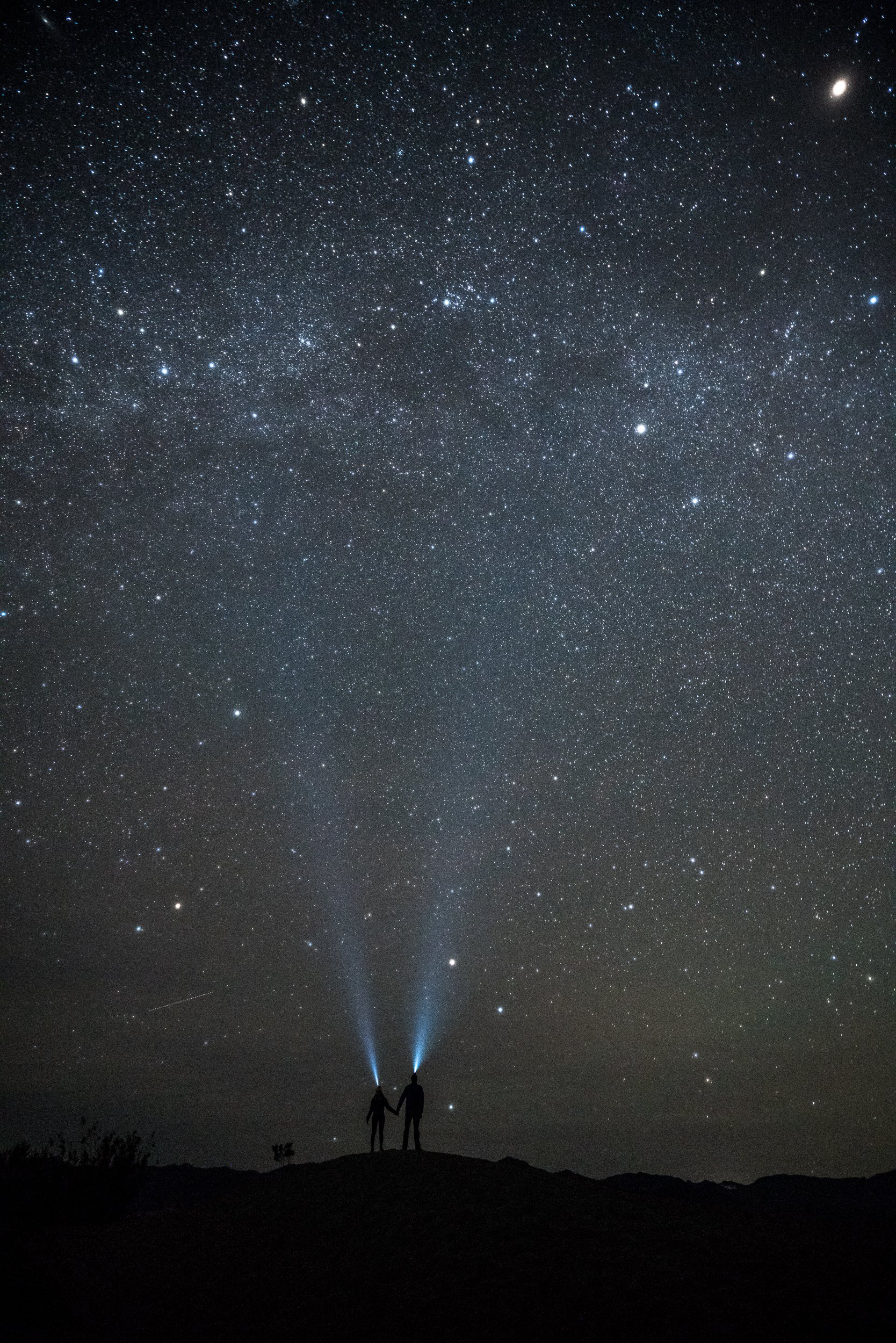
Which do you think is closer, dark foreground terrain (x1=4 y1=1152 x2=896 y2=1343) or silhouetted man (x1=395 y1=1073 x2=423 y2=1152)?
dark foreground terrain (x1=4 y1=1152 x2=896 y2=1343)

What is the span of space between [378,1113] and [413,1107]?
1.14m

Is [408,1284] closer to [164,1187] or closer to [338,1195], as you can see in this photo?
[338,1195]

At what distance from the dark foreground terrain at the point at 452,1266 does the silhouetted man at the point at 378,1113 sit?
137cm

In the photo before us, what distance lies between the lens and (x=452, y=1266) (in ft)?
28.8

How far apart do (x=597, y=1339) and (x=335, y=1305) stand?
323 centimetres

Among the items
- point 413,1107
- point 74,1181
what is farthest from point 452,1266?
point 74,1181

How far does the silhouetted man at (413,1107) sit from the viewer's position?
1429 cm

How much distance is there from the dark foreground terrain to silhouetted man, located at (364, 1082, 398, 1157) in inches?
53.8

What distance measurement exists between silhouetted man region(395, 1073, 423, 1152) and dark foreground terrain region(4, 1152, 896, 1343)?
76 cm

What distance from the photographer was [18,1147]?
19.2m

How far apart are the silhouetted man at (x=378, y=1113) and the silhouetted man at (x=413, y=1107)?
0.65m

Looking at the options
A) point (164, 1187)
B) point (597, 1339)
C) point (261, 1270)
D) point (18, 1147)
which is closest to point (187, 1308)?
point (261, 1270)

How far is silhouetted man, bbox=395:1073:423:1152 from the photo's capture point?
46.9 ft

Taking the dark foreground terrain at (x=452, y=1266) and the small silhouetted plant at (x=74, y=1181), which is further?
the small silhouetted plant at (x=74, y=1181)
